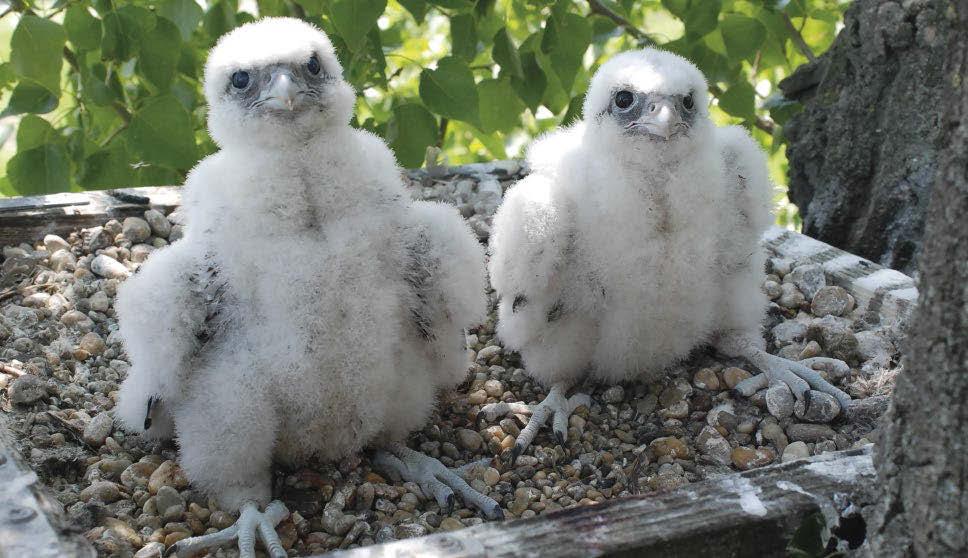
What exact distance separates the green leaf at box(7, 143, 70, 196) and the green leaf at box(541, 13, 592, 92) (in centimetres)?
191

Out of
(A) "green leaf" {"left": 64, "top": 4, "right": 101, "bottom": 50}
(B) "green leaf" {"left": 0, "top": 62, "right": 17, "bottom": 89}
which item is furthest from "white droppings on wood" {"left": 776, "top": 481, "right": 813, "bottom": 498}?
(B) "green leaf" {"left": 0, "top": 62, "right": 17, "bottom": 89}

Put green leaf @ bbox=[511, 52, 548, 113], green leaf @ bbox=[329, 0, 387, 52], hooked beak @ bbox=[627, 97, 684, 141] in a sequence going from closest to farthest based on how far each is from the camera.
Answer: hooked beak @ bbox=[627, 97, 684, 141] < green leaf @ bbox=[329, 0, 387, 52] < green leaf @ bbox=[511, 52, 548, 113]

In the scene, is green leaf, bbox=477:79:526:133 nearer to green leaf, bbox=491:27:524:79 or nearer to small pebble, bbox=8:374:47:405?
green leaf, bbox=491:27:524:79

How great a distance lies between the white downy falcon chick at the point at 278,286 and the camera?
259 centimetres

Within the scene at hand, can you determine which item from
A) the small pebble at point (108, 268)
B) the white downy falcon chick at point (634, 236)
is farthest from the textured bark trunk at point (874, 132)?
the small pebble at point (108, 268)

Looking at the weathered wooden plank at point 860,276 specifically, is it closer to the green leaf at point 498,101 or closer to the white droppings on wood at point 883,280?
the white droppings on wood at point 883,280

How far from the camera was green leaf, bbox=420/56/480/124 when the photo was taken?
3891 millimetres

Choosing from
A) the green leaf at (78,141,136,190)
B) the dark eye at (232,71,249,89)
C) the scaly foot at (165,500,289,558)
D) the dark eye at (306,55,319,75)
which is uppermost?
the dark eye at (306,55,319,75)

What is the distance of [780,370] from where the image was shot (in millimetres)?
3320

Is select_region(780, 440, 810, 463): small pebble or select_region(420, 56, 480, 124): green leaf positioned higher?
select_region(420, 56, 480, 124): green leaf

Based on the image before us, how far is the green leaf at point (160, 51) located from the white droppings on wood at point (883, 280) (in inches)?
106

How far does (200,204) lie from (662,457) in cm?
149

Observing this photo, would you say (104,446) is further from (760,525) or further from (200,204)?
(760,525)

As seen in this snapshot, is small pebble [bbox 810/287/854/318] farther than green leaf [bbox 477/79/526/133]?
No
